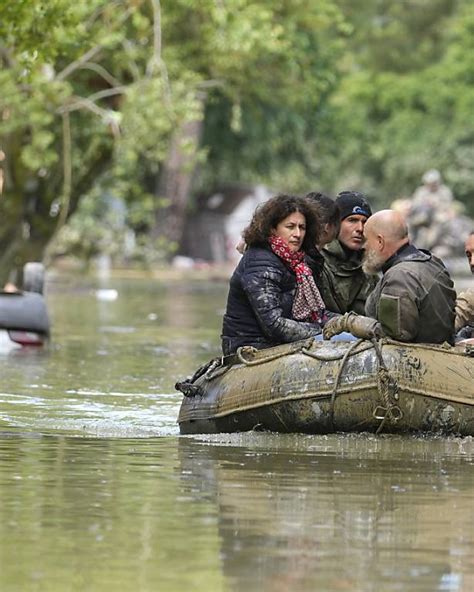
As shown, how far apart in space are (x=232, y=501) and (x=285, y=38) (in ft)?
82.9

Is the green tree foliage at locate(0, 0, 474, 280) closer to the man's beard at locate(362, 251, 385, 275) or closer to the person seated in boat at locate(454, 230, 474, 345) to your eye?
the person seated in boat at locate(454, 230, 474, 345)

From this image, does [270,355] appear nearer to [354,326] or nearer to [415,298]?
[354,326]

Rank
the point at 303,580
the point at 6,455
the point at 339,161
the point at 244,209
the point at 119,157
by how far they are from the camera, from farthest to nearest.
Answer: the point at 339,161 → the point at 244,209 → the point at 119,157 → the point at 6,455 → the point at 303,580

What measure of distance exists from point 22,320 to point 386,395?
10.2 meters

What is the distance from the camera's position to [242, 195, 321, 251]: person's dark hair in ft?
41.2

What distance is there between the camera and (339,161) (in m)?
76.1

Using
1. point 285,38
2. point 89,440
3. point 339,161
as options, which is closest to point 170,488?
point 89,440

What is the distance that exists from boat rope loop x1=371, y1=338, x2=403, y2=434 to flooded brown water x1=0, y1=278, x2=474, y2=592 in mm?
171

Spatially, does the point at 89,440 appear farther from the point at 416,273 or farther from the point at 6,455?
the point at 416,273

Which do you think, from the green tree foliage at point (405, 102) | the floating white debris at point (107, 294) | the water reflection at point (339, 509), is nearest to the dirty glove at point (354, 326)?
the water reflection at point (339, 509)

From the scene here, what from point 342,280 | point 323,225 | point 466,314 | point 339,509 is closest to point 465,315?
point 466,314

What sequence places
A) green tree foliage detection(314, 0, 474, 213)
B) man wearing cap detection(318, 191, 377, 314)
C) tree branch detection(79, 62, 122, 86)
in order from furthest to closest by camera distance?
green tree foliage detection(314, 0, 474, 213) < tree branch detection(79, 62, 122, 86) < man wearing cap detection(318, 191, 377, 314)

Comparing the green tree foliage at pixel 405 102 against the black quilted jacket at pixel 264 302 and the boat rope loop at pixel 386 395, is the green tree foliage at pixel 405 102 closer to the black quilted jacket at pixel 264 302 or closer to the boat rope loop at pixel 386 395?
the black quilted jacket at pixel 264 302

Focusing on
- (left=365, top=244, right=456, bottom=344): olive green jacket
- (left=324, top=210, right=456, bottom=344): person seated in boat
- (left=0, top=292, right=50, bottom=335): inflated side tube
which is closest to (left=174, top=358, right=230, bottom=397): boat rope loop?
(left=324, top=210, right=456, bottom=344): person seated in boat
